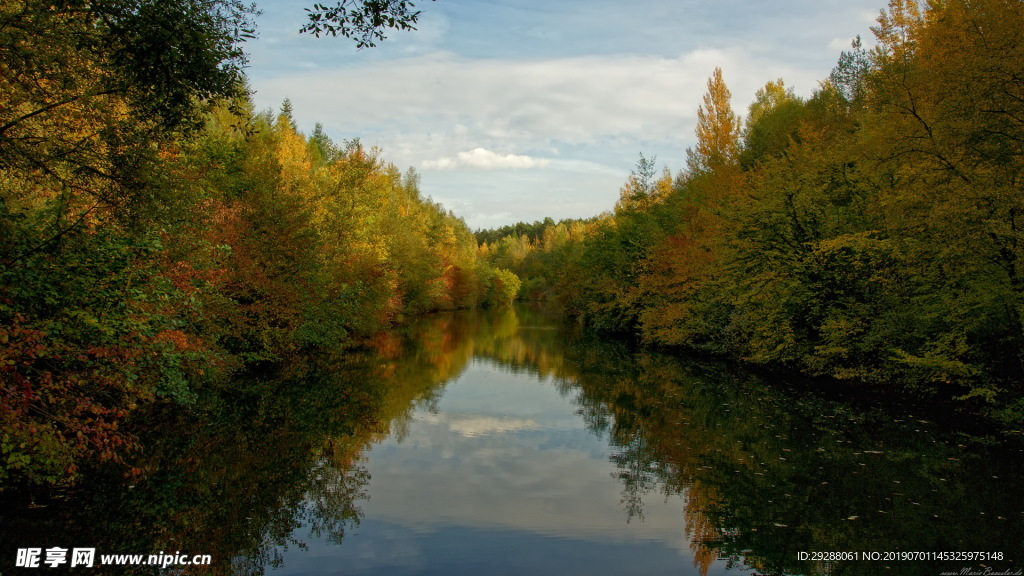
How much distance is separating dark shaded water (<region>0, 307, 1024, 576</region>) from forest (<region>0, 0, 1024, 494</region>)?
1256 millimetres

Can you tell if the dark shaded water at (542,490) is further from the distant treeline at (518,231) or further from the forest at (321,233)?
the distant treeline at (518,231)

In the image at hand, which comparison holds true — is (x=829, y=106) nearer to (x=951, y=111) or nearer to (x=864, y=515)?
(x=951, y=111)

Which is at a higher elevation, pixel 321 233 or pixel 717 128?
pixel 717 128

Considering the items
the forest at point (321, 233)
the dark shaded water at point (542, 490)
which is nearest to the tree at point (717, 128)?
the forest at point (321, 233)

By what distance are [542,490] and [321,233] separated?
19315mm

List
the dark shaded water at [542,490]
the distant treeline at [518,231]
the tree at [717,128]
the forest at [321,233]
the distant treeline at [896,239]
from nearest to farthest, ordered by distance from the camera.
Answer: the dark shaded water at [542,490] → the forest at [321,233] → the distant treeline at [896,239] → the tree at [717,128] → the distant treeline at [518,231]

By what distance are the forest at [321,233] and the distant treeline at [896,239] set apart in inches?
3.3

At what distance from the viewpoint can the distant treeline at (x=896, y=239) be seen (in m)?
13.3

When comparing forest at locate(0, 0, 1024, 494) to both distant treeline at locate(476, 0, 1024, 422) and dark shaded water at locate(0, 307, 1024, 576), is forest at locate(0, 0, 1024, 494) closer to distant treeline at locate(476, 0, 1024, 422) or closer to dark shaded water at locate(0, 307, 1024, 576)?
distant treeline at locate(476, 0, 1024, 422)

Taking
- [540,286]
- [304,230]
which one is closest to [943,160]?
[304,230]

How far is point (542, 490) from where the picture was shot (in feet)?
32.9

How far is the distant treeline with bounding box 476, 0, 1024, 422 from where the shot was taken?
43.7 feet

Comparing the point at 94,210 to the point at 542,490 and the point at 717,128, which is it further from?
the point at 717,128

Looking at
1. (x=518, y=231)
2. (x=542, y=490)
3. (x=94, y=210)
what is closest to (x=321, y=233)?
(x=94, y=210)
